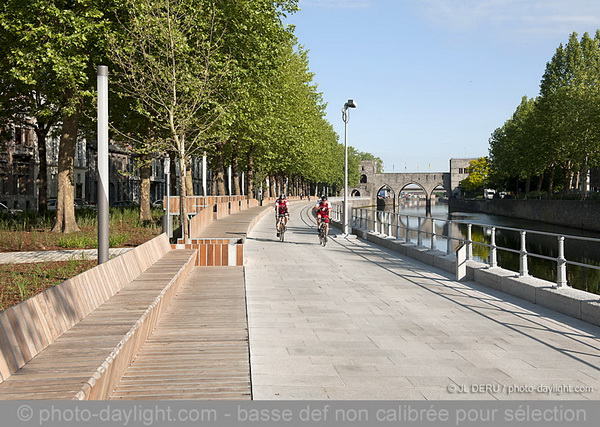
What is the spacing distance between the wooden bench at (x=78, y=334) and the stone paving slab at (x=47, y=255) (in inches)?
305

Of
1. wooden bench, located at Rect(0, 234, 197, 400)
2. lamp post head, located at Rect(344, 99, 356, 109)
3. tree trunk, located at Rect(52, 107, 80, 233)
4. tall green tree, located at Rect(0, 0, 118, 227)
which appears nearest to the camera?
wooden bench, located at Rect(0, 234, 197, 400)

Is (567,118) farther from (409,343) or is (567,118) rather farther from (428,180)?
(428,180)

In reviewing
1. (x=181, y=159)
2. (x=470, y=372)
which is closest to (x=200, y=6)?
(x=181, y=159)

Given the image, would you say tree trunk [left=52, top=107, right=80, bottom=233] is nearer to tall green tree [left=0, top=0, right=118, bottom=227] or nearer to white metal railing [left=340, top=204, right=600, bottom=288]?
tall green tree [left=0, top=0, right=118, bottom=227]

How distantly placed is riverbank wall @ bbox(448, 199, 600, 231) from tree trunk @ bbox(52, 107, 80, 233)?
3681 cm

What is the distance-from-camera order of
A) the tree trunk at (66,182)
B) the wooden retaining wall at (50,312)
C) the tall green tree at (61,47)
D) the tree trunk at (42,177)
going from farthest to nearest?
the tree trunk at (42,177)
the tree trunk at (66,182)
the tall green tree at (61,47)
the wooden retaining wall at (50,312)

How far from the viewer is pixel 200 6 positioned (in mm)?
22219

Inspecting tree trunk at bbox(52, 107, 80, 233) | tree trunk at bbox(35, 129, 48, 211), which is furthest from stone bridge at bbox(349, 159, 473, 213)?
tree trunk at bbox(52, 107, 80, 233)

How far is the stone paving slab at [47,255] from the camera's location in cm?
1589

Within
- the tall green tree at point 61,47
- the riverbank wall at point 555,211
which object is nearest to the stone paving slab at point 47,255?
the tall green tree at point 61,47

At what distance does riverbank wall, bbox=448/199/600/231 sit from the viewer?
4741 centimetres

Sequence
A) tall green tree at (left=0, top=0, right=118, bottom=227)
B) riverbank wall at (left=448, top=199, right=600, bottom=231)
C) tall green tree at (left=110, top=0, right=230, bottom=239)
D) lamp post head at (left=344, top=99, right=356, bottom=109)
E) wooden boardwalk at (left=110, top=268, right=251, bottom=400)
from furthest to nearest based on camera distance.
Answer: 1. riverbank wall at (left=448, top=199, right=600, bottom=231)
2. lamp post head at (left=344, top=99, right=356, bottom=109)
3. tall green tree at (left=110, top=0, right=230, bottom=239)
4. tall green tree at (left=0, top=0, right=118, bottom=227)
5. wooden boardwalk at (left=110, top=268, right=251, bottom=400)

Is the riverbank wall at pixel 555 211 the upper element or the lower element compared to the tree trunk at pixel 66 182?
lower

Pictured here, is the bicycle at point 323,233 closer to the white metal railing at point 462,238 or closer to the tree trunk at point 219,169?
the white metal railing at point 462,238
